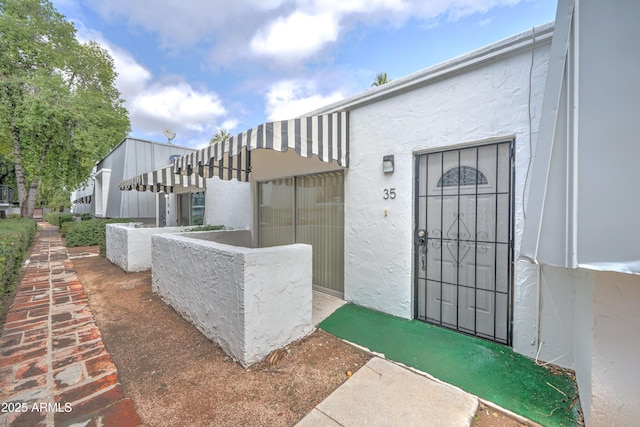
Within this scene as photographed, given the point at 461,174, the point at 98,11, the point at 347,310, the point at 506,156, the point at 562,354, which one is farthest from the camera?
the point at 98,11

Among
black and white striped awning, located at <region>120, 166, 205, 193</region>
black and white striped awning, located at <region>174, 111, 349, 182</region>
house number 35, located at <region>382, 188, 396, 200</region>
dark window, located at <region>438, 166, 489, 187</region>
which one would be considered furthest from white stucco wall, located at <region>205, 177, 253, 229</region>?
dark window, located at <region>438, 166, 489, 187</region>

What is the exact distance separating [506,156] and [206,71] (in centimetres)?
1154

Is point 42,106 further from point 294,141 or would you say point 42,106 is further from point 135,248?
point 294,141

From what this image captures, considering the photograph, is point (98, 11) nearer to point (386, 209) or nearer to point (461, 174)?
point (386, 209)

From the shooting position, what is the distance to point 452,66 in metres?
3.65

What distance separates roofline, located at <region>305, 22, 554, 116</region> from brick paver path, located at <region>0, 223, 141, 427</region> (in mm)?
5334

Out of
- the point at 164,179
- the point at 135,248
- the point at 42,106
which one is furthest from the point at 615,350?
the point at 42,106

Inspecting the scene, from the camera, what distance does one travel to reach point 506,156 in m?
3.42

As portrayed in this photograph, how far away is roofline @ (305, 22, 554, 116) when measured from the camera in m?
3.02

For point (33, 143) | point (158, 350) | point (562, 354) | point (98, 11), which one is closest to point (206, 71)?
point (98, 11)

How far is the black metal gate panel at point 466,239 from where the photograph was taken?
3.48 meters

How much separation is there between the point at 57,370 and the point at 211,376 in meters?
1.87

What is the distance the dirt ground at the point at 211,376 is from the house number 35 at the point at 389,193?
2480 millimetres

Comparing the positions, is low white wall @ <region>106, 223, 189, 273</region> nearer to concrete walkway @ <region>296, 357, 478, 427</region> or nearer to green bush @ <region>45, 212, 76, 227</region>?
concrete walkway @ <region>296, 357, 478, 427</region>
